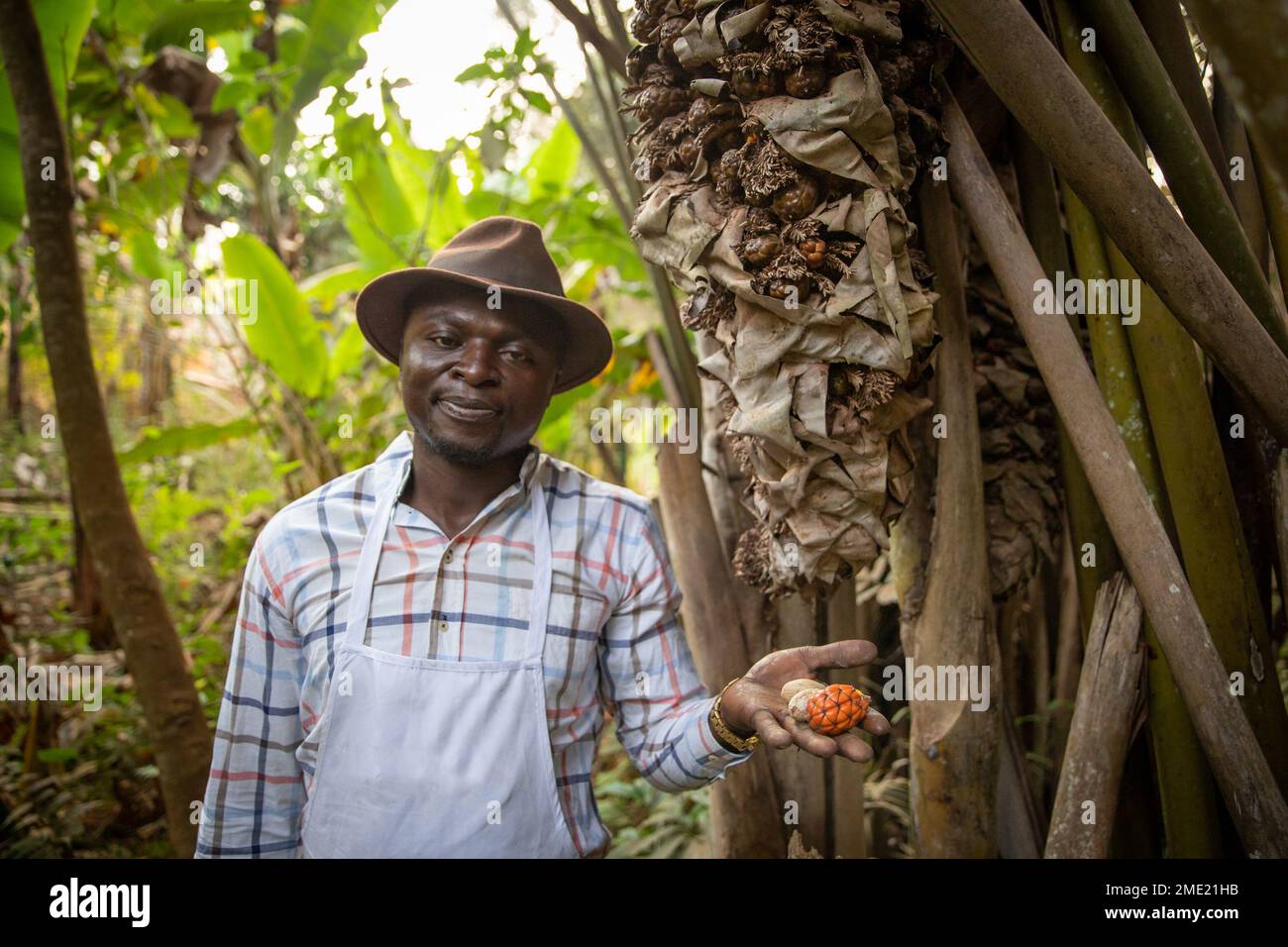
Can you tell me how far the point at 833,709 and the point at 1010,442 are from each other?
1.50ft

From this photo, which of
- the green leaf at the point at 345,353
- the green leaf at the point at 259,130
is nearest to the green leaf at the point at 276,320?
the green leaf at the point at 345,353

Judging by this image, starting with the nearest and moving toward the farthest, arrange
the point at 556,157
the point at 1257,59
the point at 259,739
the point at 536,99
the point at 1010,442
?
the point at 1257,59, the point at 1010,442, the point at 259,739, the point at 536,99, the point at 556,157

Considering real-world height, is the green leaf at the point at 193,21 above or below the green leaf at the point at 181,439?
above

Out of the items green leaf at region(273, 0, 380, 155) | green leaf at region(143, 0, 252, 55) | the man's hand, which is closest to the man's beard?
the man's hand

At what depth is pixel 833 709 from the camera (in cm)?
88

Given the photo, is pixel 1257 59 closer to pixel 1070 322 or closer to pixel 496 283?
pixel 1070 322

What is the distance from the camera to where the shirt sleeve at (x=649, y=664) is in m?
1.19

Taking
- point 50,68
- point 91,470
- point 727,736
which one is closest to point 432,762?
point 727,736

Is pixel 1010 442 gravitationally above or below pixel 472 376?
below

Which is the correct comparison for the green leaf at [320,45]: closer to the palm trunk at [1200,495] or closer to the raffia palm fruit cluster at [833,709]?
the palm trunk at [1200,495]

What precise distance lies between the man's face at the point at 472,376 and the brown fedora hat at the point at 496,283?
36mm
